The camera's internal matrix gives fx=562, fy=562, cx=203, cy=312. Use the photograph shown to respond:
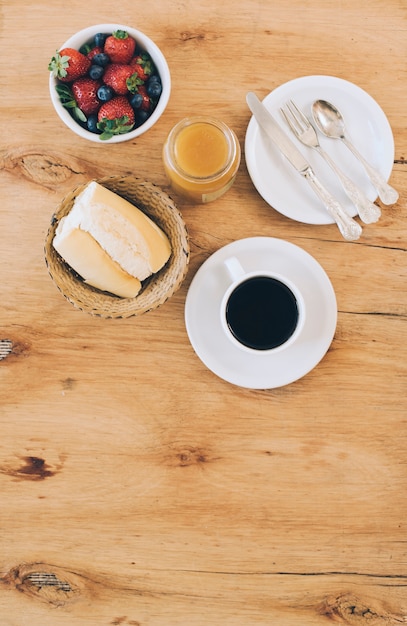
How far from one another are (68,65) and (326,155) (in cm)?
45

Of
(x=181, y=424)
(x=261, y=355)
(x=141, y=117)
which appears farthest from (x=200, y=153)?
(x=181, y=424)

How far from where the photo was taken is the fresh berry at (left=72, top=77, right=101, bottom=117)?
35.6 inches

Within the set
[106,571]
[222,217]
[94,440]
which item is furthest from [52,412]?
[222,217]

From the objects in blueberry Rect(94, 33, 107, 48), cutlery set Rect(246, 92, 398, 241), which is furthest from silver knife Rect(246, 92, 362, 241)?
blueberry Rect(94, 33, 107, 48)

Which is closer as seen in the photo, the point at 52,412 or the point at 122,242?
the point at 122,242

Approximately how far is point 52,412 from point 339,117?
715 millimetres

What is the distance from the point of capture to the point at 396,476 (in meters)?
0.99

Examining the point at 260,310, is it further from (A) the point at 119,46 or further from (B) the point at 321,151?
(A) the point at 119,46

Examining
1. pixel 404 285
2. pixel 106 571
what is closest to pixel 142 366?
pixel 106 571

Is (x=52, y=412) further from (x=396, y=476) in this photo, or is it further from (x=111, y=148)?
(x=396, y=476)

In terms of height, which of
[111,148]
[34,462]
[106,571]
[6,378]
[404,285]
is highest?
[111,148]

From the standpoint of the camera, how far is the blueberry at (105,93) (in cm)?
89

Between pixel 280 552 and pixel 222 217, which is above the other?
pixel 222 217

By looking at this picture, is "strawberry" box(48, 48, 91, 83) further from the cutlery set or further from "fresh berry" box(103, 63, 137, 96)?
the cutlery set
